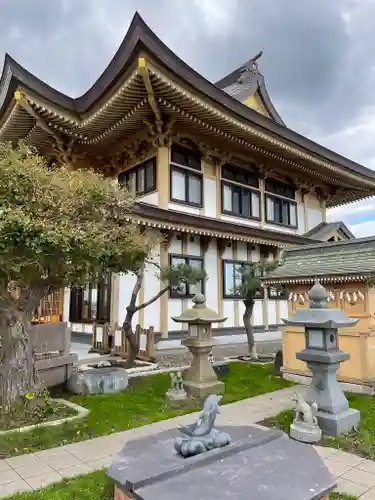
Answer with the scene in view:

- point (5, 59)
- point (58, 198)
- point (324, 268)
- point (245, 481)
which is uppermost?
point (5, 59)

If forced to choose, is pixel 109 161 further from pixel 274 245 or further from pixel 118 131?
pixel 274 245

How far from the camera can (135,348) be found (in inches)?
381

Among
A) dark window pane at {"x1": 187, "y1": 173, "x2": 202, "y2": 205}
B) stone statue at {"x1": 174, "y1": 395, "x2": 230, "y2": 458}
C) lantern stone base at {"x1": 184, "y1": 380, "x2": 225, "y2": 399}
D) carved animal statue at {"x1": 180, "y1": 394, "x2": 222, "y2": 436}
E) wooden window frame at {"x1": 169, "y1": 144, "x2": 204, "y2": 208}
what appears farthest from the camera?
dark window pane at {"x1": 187, "y1": 173, "x2": 202, "y2": 205}

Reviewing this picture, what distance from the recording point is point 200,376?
745 cm

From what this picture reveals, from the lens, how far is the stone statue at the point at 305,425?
505 cm

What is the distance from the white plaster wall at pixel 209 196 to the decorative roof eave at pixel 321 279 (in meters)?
5.44

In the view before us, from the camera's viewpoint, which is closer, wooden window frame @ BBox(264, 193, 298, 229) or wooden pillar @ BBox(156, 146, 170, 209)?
wooden pillar @ BBox(156, 146, 170, 209)

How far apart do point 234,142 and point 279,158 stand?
2.54 meters

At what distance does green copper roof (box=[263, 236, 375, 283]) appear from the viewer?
24.8 ft

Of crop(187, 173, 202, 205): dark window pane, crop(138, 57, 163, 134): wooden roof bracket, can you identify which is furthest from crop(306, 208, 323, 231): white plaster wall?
crop(138, 57, 163, 134): wooden roof bracket

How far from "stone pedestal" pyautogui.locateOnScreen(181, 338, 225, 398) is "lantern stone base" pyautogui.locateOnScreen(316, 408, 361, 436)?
2366mm

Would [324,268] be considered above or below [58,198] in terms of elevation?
below

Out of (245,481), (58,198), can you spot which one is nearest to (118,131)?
(58,198)

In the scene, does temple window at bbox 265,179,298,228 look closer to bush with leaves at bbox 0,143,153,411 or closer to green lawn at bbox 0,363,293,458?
green lawn at bbox 0,363,293,458
